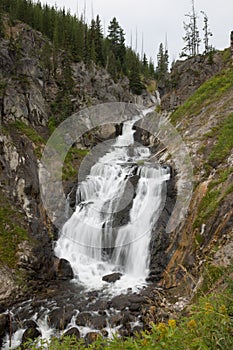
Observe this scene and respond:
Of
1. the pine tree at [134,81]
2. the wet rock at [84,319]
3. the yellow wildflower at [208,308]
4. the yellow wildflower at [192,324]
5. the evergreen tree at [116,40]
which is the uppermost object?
the evergreen tree at [116,40]

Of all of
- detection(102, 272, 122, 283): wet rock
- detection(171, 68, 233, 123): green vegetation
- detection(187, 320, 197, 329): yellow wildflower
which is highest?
detection(171, 68, 233, 123): green vegetation

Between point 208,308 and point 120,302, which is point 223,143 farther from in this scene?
point 208,308

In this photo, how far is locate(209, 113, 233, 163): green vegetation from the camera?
13898mm

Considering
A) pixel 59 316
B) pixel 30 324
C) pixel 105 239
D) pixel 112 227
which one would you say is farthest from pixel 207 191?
pixel 30 324

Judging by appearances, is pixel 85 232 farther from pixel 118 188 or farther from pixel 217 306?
pixel 217 306

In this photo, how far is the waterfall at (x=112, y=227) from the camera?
1408cm

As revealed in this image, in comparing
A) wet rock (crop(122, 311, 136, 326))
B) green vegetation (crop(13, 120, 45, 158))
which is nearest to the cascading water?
wet rock (crop(122, 311, 136, 326))

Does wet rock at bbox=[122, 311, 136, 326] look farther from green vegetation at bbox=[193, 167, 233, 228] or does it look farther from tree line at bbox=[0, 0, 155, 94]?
tree line at bbox=[0, 0, 155, 94]

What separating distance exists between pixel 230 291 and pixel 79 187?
16.5 metres

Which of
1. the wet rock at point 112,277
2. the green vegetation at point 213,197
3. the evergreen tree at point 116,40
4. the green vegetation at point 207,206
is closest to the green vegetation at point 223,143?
the green vegetation at point 213,197

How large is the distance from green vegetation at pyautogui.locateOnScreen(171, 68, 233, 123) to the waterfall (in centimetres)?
568

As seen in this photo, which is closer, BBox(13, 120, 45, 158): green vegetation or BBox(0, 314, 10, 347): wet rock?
BBox(0, 314, 10, 347): wet rock

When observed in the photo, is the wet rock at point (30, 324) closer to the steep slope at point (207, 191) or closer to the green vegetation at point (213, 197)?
the steep slope at point (207, 191)

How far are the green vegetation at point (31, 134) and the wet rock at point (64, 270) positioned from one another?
9.16 m
